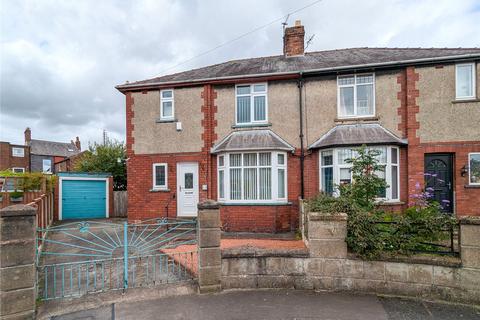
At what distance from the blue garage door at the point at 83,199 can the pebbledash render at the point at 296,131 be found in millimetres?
4858

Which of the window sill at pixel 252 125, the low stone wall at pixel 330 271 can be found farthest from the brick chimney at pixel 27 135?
the low stone wall at pixel 330 271

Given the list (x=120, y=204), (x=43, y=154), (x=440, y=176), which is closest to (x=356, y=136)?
(x=440, y=176)

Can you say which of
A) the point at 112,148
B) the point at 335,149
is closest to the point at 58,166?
the point at 112,148

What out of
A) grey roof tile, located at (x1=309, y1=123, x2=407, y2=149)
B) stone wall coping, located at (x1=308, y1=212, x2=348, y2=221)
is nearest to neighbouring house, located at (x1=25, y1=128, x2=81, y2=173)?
grey roof tile, located at (x1=309, y1=123, x2=407, y2=149)

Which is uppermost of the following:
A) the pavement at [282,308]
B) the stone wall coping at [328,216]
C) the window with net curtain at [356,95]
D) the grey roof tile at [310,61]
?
Result: the grey roof tile at [310,61]

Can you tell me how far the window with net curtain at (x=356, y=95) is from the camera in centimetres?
936

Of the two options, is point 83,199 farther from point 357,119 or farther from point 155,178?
point 357,119

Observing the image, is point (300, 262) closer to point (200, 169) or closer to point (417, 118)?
point (200, 169)

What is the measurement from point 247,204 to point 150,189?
13.0 ft

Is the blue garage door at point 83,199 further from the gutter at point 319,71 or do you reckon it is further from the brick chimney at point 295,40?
the brick chimney at point 295,40

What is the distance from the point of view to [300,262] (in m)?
4.50

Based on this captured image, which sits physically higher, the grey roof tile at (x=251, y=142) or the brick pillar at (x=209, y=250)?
the grey roof tile at (x=251, y=142)

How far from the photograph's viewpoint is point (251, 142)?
956cm

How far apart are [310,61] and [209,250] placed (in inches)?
359
